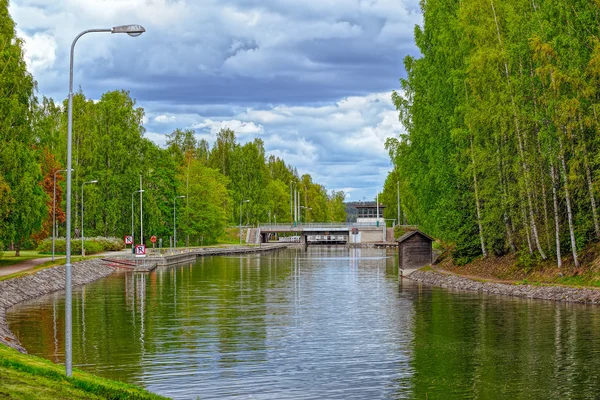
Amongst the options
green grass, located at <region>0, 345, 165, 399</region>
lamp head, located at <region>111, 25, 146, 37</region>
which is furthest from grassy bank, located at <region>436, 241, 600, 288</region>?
lamp head, located at <region>111, 25, 146, 37</region>

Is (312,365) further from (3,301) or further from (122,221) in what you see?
(122,221)

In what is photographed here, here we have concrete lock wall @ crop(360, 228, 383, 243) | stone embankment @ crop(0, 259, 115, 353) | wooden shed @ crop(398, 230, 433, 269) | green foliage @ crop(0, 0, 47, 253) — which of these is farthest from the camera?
concrete lock wall @ crop(360, 228, 383, 243)

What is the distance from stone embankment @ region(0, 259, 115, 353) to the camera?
113ft

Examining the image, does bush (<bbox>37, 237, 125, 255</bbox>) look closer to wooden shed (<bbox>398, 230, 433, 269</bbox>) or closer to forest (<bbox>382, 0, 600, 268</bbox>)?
wooden shed (<bbox>398, 230, 433, 269</bbox>)

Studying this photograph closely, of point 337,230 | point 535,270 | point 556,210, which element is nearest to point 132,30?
point 556,210

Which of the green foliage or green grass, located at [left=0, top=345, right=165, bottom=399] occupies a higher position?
the green foliage

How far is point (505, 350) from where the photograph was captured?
2925 centimetres

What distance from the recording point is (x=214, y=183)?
14150cm

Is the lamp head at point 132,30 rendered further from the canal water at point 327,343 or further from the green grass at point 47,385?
the canal water at point 327,343

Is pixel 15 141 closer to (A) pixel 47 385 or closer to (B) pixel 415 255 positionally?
(B) pixel 415 255

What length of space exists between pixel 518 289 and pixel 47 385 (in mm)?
36060

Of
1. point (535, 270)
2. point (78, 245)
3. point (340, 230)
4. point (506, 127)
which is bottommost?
point (535, 270)

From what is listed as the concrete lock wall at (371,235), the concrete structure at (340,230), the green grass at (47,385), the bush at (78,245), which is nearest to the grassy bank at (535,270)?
the green grass at (47,385)

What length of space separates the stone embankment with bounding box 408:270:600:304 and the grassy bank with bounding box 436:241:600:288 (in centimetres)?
85
